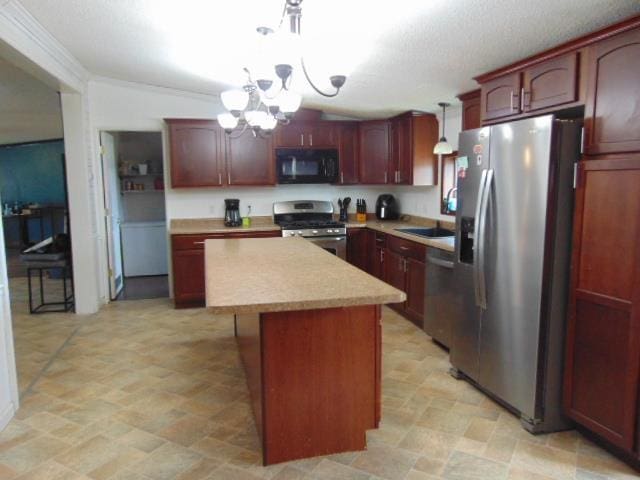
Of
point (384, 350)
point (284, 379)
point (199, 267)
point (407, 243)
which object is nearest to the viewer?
point (284, 379)

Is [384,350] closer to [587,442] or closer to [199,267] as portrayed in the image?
[587,442]

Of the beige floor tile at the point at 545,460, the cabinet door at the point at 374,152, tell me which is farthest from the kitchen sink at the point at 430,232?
the beige floor tile at the point at 545,460

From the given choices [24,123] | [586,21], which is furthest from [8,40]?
[24,123]

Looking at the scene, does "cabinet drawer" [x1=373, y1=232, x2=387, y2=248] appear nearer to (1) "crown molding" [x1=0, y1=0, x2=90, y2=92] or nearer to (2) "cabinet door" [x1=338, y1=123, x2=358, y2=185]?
(2) "cabinet door" [x1=338, y1=123, x2=358, y2=185]

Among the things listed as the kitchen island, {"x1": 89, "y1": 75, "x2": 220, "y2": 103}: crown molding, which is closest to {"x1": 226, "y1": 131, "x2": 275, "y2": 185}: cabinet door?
{"x1": 89, "y1": 75, "x2": 220, "y2": 103}: crown molding

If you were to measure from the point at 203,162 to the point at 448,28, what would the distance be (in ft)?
11.0

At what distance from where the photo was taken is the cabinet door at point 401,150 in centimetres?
498

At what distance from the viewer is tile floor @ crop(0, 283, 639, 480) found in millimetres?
2166

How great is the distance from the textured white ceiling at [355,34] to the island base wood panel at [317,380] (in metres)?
1.28

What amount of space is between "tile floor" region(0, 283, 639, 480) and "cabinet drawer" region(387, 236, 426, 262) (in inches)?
31.5

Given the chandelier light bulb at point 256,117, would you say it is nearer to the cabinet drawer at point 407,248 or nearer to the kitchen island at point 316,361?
the kitchen island at point 316,361

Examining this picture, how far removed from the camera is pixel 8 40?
2.86 metres

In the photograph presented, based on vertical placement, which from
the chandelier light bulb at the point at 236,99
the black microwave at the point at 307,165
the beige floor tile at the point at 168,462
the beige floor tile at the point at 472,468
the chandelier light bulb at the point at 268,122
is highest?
the chandelier light bulb at the point at 236,99

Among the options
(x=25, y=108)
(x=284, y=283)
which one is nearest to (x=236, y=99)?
(x=284, y=283)
